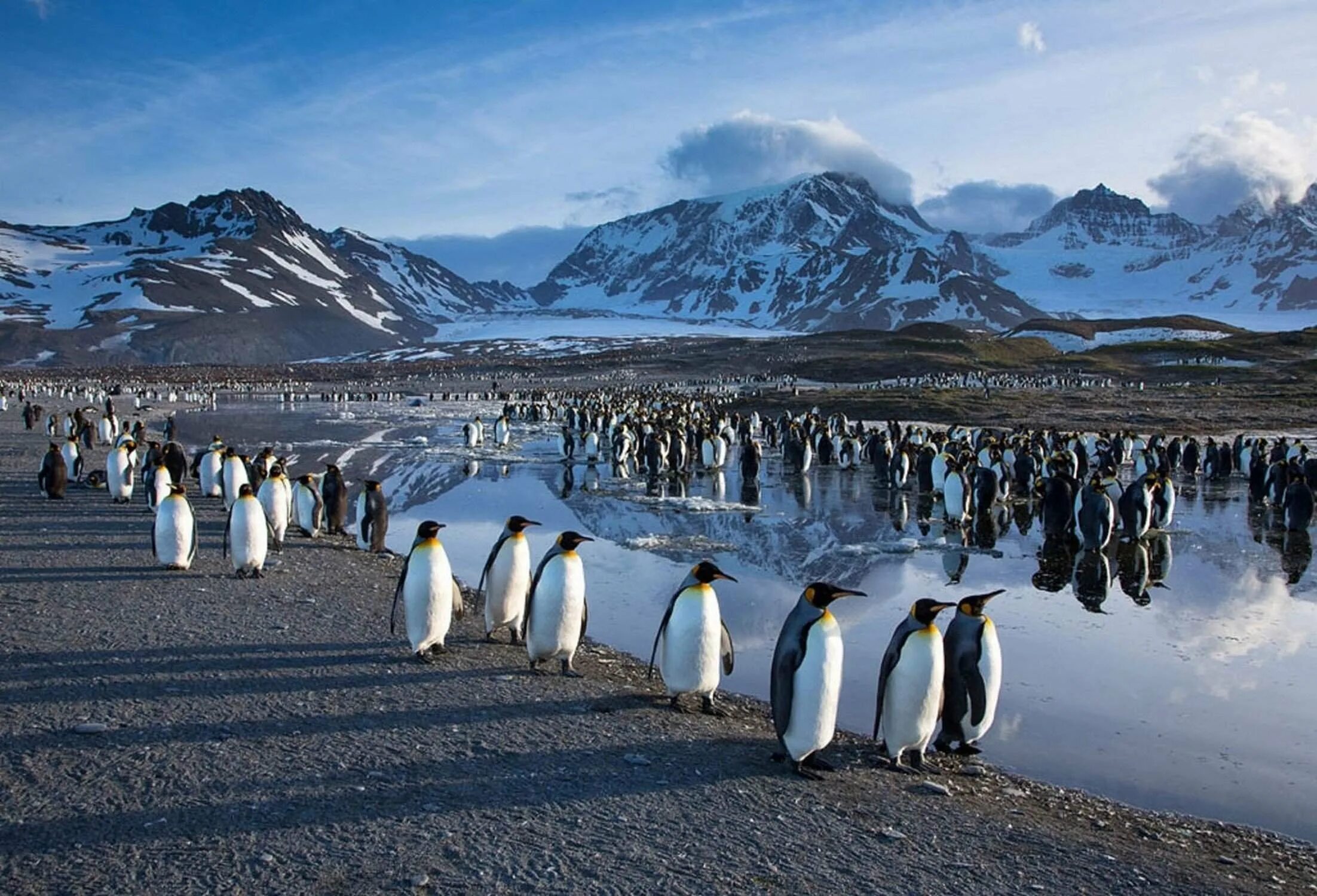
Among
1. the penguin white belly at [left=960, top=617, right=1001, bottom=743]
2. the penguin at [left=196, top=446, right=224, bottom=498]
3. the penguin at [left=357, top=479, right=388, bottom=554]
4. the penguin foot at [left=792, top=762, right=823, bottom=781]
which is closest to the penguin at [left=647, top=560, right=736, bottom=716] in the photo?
the penguin foot at [left=792, top=762, right=823, bottom=781]

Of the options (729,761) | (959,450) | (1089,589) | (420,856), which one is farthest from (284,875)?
(959,450)

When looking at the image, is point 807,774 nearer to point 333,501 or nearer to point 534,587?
point 534,587

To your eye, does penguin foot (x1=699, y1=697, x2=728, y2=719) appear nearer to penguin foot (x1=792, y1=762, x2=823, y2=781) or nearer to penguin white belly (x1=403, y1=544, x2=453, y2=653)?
penguin foot (x1=792, y1=762, x2=823, y2=781)

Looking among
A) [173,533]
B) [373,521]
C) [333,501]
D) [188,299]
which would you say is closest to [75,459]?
[333,501]

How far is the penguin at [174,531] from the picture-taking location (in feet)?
28.5

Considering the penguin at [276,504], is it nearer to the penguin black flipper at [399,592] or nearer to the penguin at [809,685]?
the penguin black flipper at [399,592]

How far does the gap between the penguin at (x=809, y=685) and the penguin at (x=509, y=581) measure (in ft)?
7.79

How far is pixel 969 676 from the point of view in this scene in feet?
17.4

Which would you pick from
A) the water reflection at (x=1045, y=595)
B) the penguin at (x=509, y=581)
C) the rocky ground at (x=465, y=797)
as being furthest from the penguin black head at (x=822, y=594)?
the penguin at (x=509, y=581)

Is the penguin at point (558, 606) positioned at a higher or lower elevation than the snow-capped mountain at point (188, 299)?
lower

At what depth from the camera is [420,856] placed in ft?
12.1

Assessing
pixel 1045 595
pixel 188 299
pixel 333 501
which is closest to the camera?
pixel 1045 595

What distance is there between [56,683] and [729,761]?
3826 millimetres

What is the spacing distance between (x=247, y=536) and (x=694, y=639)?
4861mm
